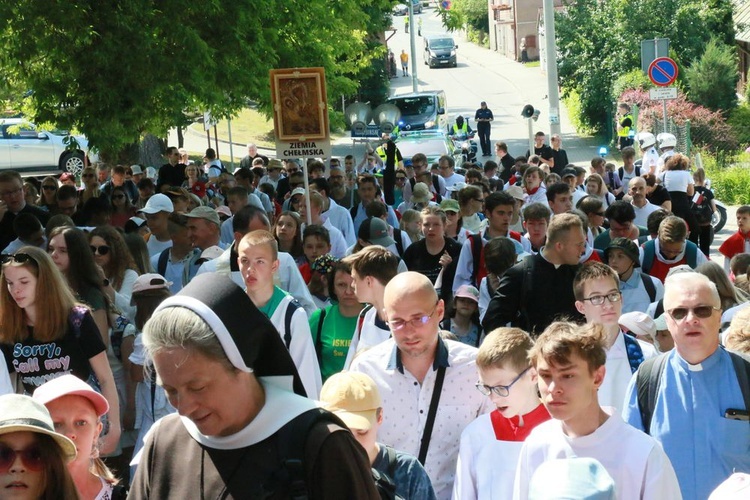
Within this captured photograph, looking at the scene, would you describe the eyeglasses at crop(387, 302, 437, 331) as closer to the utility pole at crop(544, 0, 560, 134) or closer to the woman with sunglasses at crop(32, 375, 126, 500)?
the woman with sunglasses at crop(32, 375, 126, 500)

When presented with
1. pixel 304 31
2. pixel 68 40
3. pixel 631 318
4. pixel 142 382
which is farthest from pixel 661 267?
pixel 304 31

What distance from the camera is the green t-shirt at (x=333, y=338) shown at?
7645 millimetres

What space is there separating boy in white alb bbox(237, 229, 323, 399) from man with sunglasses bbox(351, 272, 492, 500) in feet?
3.49

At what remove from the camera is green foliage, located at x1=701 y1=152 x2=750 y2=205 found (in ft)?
87.5

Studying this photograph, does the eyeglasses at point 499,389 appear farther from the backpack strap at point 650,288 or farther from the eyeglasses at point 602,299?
the backpack strap at point 650,288

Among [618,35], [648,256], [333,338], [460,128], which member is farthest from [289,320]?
[618,35]

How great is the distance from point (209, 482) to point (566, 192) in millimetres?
10216

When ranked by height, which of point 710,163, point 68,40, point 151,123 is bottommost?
point 710,163

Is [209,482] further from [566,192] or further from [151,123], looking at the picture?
[151,123]

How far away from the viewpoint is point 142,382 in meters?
7.54

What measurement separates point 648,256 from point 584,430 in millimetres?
5585

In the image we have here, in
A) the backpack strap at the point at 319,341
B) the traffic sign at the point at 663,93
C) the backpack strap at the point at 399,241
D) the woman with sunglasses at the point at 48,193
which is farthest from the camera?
the traffic sign at the point at 663,93

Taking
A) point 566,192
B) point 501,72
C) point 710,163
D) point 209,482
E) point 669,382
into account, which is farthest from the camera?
point 501,72

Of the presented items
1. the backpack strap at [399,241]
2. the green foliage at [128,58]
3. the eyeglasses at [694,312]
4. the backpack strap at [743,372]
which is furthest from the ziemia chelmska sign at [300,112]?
the backpack strap at [743,372]
